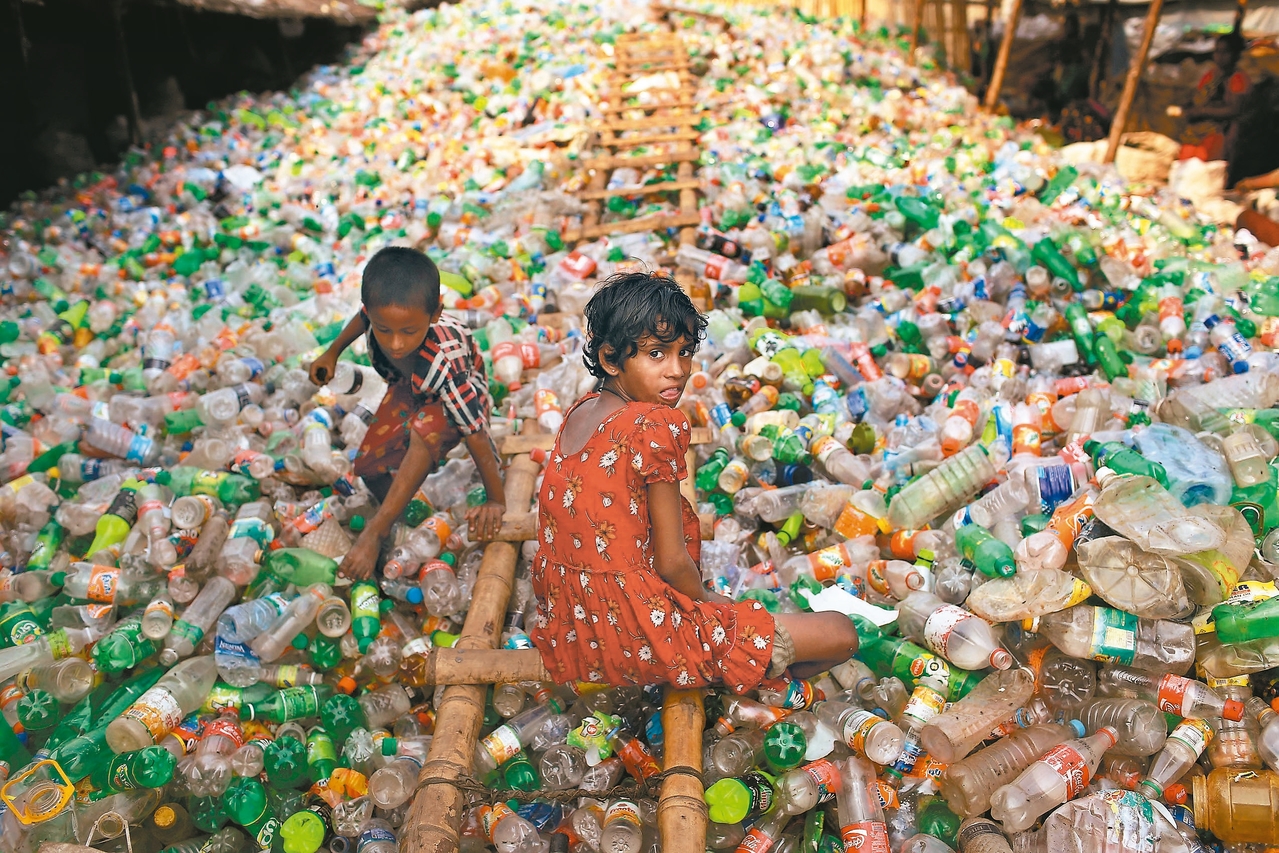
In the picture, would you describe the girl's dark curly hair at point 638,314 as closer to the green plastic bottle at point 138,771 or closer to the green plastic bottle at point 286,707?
the green plastic bottle at point 286,707

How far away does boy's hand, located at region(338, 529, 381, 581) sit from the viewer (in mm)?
2658

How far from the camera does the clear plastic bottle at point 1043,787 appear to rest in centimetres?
200

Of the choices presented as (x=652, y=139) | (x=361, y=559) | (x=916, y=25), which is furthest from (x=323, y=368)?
(x=916, y=25)

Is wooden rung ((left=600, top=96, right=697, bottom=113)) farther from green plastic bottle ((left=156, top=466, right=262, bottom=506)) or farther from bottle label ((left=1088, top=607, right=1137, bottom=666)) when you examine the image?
bottle label ((left=1088, top=607, right=1137, bottom=666))

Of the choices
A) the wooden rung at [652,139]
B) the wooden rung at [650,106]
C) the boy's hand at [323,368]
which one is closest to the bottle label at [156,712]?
the boy's hand at [323,368]

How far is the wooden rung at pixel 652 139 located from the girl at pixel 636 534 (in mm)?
4586

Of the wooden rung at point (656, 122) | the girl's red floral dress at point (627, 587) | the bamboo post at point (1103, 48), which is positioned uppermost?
the girl's red floral dress at point (627, 587)

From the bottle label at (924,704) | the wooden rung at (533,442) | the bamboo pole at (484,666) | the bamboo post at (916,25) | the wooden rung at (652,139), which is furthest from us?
the bamboo post at (916,25)

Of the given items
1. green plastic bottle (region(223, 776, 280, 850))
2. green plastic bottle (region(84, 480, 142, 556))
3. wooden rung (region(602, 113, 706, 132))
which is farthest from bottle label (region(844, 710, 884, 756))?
wooden rung (region(602, 113, 706, 132))

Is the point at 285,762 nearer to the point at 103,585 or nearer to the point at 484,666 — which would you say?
the point at 484,666

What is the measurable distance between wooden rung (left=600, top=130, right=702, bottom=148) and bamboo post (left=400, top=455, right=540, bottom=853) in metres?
4.17

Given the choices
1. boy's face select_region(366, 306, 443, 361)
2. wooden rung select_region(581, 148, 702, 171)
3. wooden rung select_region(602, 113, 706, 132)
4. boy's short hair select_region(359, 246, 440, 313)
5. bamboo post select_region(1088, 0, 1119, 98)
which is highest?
boy's short hair select_region(359, 246, 440, 313)

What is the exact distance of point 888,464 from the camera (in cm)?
307

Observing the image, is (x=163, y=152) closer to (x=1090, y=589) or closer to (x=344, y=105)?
(x=344, y=105)
